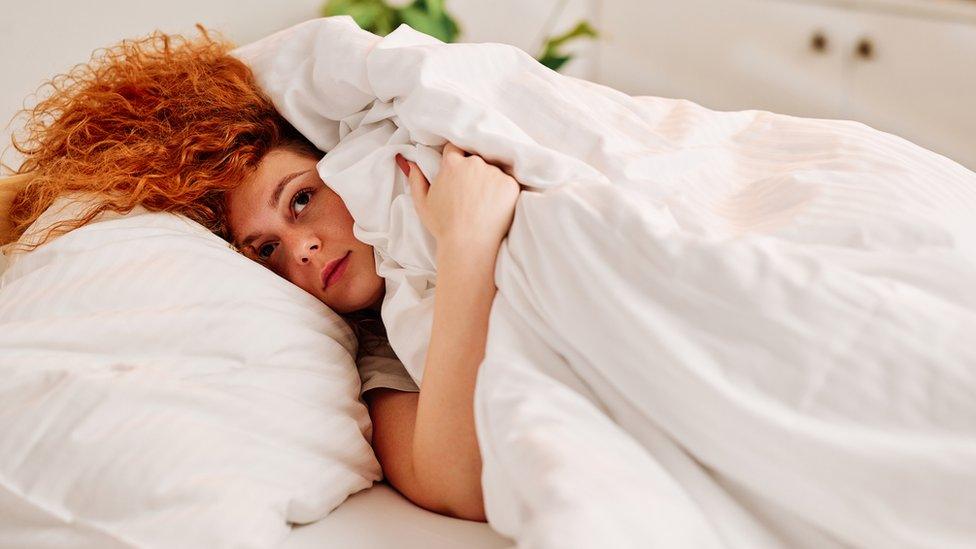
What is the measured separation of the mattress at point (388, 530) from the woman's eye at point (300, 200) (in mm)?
401

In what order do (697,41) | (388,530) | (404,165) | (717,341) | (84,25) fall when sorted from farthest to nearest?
(697,41)
(84,25)
(404,165)
(388,530)
(717,341)

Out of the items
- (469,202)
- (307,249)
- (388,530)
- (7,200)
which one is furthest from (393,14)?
(388,530)

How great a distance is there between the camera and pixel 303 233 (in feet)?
3.65

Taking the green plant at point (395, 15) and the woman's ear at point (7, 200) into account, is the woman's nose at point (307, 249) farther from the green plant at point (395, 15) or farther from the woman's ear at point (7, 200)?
the green plant at point (395, 15)

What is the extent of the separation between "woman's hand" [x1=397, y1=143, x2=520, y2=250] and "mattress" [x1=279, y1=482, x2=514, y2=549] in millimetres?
282

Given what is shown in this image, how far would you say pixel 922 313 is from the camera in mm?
693

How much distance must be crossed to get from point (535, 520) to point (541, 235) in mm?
295

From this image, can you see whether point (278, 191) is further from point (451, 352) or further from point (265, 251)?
point (451, 352)

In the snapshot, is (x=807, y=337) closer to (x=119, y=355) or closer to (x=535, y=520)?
(x=535, y=520)

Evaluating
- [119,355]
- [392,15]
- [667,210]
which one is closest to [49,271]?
[119,355]

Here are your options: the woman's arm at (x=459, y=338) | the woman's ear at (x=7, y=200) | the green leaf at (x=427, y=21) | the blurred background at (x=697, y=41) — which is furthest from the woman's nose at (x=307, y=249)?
the green leaf at (x=427, y=21)

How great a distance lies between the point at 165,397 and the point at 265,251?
35cm

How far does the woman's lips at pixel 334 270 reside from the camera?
43.2 inches

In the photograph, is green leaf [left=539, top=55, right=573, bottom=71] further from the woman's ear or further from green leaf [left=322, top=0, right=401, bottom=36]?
the woman's ear
